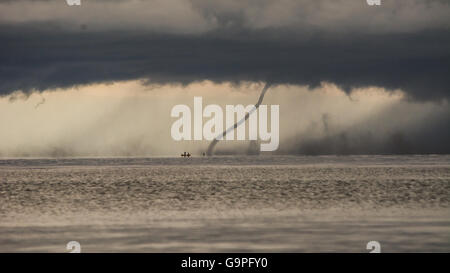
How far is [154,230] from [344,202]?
2806 centimetres

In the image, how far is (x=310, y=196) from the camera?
257 feet

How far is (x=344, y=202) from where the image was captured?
222ft

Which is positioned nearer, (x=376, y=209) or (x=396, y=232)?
(x=396, y=232)
